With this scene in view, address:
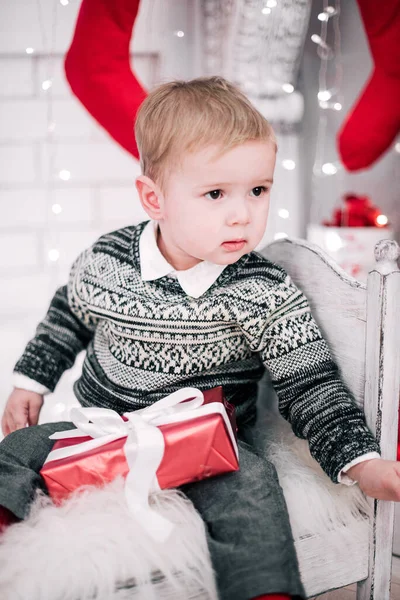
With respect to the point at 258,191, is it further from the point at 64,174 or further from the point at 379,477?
the point at 64,174

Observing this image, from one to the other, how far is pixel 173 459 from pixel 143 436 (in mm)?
48

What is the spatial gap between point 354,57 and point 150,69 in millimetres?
746

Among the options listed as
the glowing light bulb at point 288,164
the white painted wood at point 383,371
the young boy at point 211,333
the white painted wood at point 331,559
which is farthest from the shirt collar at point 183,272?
the glowing light bulb at point 288,164

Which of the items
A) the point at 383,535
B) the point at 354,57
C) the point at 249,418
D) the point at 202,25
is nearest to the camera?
the point at 383,535

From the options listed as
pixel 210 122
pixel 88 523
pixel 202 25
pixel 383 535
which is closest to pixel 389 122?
pixel 202 25

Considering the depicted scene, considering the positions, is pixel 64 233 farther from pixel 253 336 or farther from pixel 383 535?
pixel 383 535

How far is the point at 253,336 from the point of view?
0.90 m

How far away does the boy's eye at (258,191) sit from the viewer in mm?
852

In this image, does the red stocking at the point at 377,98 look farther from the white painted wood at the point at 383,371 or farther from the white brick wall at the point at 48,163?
the white painted wood at the point at 383,371

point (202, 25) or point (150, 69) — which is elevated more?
point (202, 25)

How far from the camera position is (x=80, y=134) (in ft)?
5.66

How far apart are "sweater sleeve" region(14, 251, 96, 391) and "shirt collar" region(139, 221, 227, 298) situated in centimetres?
14

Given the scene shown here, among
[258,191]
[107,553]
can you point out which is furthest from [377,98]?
[107,553]

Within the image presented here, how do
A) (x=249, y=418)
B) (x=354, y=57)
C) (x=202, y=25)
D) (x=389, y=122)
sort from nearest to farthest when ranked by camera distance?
(x=249, y=418)
(x=389, y=122)
(x=202, y=25)
(x=354, y=57)
